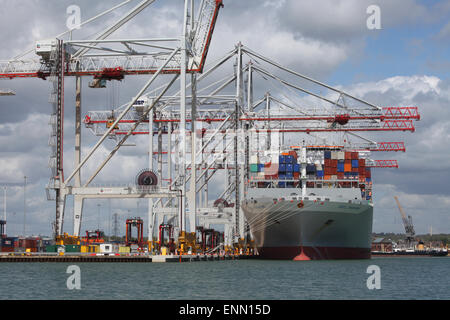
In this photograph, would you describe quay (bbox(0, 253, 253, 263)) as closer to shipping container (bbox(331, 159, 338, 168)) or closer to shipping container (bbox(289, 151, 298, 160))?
shipping container (bbox(289, 151, 298, 160))

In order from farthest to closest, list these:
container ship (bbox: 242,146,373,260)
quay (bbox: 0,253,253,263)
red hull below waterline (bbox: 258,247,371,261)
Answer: red hull below waterline (bbox: 258,247,371,261)
container ship (bbox: 242,146,373,260)
quay (bbox: 0,253,253,263)

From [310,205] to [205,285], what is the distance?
26136 mm

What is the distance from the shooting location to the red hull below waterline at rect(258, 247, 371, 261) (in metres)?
59.6

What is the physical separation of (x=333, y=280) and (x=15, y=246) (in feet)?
192

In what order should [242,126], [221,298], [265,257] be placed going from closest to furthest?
1. [221,298]
2. [265,257]
3. [242,126]

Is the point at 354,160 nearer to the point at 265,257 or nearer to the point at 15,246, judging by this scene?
the point at 265,257

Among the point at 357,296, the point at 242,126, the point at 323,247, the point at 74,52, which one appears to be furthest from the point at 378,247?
the point at 357,296

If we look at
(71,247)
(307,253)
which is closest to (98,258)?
(71,247)

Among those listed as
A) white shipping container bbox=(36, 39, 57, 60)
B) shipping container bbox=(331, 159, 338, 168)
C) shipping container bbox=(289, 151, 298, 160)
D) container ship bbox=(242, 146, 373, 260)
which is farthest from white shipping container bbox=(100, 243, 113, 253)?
shipping container bbox=(331, 159, 338, 168)

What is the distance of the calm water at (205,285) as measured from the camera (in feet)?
98.7

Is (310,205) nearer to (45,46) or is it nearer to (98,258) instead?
(98,258)

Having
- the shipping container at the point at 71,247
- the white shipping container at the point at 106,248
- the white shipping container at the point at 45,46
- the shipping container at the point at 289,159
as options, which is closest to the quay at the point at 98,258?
the shipping container at the point at 71,247

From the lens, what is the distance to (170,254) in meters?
53.7

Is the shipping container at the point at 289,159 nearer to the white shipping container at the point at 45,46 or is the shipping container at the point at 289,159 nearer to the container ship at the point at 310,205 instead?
the container ship at the point at 310,205
